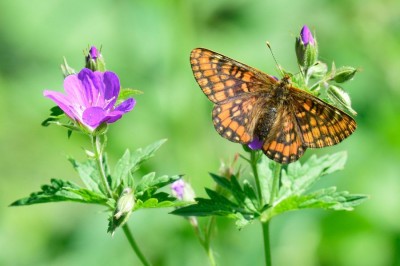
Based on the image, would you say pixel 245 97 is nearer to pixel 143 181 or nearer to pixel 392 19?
pixel 143 181

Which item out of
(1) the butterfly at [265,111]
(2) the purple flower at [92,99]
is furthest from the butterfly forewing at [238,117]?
(2) the purple flower at [92,99]

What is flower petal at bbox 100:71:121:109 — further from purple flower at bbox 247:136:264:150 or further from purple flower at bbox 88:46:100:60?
purple flower at bbox 247:136:264:150

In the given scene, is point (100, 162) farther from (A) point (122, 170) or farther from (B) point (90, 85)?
(B) point (90, 85)

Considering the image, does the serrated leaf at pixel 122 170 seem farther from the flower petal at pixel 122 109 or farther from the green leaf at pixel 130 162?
the flower petal at pixel 122 109

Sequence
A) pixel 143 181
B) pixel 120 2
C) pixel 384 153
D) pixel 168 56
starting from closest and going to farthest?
pixel 143 181 < pixel 384 153 < pixel 168 56 < pixel 120 2

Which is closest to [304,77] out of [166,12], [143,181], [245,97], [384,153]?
[245,97]

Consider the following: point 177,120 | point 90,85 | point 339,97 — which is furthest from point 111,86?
point 177,120
